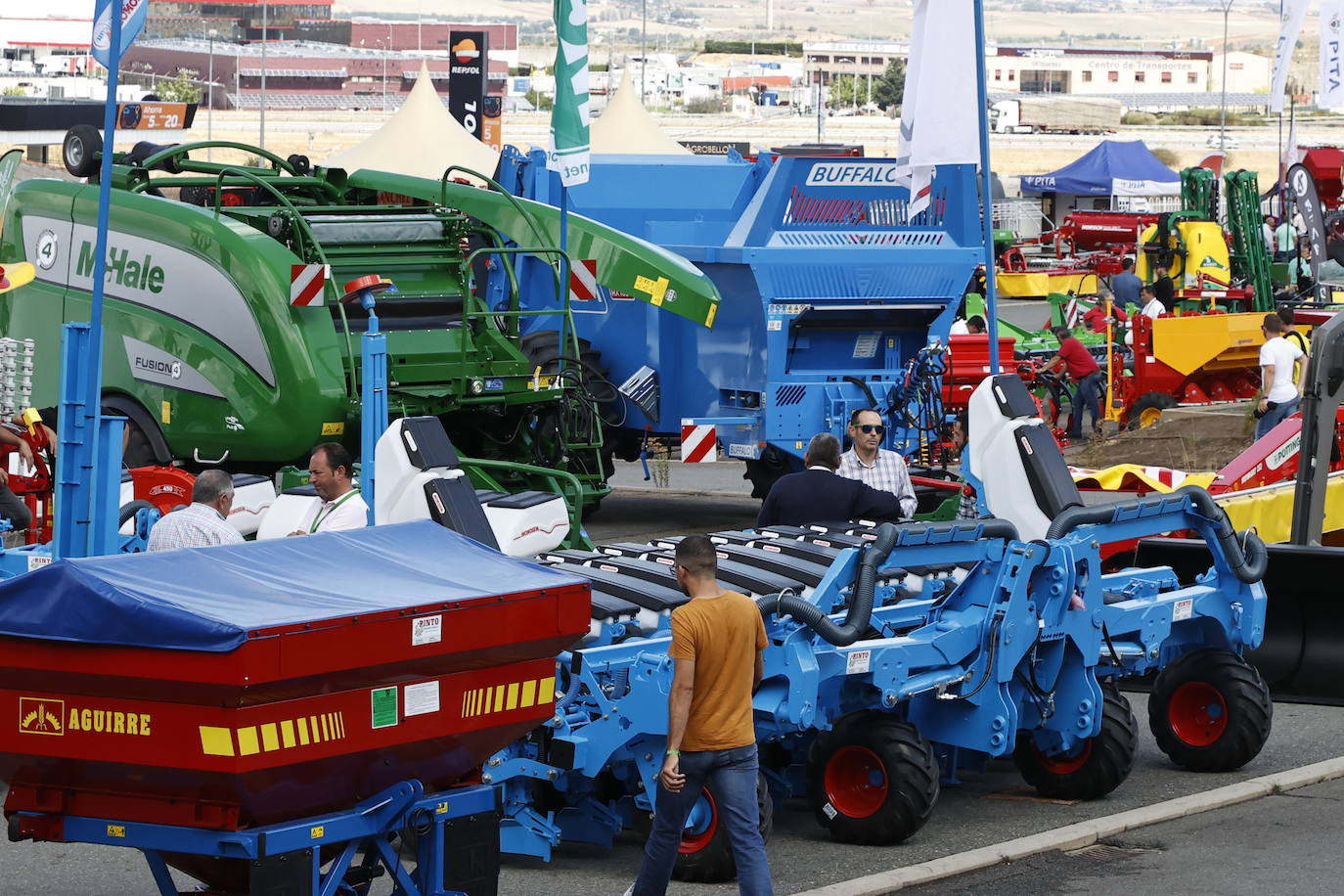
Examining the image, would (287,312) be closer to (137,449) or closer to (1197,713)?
(137,449)

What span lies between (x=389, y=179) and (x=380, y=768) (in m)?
10.5

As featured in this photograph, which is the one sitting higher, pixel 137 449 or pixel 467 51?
pixel 467 51

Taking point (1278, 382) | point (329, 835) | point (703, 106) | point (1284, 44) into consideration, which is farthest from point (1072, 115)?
point (329, 835)

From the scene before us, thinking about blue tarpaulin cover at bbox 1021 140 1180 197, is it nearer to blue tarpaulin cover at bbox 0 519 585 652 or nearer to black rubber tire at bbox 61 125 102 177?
black rubber tire at bbox 61 125 102 177

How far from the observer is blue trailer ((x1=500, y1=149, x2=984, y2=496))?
620 inches

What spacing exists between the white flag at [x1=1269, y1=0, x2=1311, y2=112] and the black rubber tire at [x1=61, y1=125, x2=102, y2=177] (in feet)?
51.8

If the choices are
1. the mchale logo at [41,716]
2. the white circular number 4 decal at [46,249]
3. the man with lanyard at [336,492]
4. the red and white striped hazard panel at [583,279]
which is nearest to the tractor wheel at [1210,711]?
the man with lanyard at [336,492]

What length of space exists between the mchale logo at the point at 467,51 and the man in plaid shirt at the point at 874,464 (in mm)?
22703

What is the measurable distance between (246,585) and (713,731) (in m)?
1.57

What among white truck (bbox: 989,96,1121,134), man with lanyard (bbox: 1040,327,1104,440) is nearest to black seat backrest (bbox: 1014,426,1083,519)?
man with lanyard (bbox: 1040,327,1104,440)

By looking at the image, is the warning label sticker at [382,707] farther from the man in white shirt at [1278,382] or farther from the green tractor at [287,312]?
the man in white shirt at [1278,382]

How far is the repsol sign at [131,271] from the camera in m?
14.0

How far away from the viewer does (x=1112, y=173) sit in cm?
5316

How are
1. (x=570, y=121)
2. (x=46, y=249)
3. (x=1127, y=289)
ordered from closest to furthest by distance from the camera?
(x=570, y=121)
(x=46, y=249)
(x=1127, y=289)
